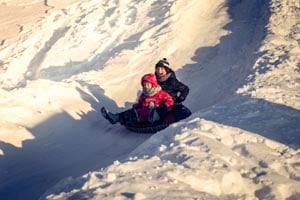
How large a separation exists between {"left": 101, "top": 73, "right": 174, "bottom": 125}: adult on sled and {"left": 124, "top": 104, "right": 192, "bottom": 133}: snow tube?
72 millimetres

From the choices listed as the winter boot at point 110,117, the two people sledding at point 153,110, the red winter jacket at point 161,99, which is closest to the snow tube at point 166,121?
the two people sledding at point 153,110

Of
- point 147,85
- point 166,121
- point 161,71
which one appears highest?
point 161,71

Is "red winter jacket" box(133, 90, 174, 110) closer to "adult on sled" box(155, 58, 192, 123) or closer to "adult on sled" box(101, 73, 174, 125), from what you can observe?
"adult on sled" box(101, 73, 174, 125)

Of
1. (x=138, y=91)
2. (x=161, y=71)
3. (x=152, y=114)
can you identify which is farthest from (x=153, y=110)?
(x=138, y=91)

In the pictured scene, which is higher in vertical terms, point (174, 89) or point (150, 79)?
point (150, 79)

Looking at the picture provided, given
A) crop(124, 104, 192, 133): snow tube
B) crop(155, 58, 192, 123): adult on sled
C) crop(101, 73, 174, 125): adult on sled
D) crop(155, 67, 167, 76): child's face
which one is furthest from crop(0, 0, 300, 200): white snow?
crop(155, 67, 167, 76): child's face

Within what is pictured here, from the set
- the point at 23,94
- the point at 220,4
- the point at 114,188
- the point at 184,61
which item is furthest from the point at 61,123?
the point at 220,4

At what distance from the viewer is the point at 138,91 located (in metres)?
Result: 9.90

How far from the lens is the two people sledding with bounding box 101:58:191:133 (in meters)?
7.47

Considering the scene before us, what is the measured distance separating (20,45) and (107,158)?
7974mm

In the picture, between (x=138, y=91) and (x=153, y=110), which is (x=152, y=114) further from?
(x=138, y=91)

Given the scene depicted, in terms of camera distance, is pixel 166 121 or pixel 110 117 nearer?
pixel 166 121

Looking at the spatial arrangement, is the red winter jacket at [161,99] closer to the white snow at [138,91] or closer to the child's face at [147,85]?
the child's face at [147,85]

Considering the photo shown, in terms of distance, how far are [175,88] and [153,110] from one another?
78 centimetres
